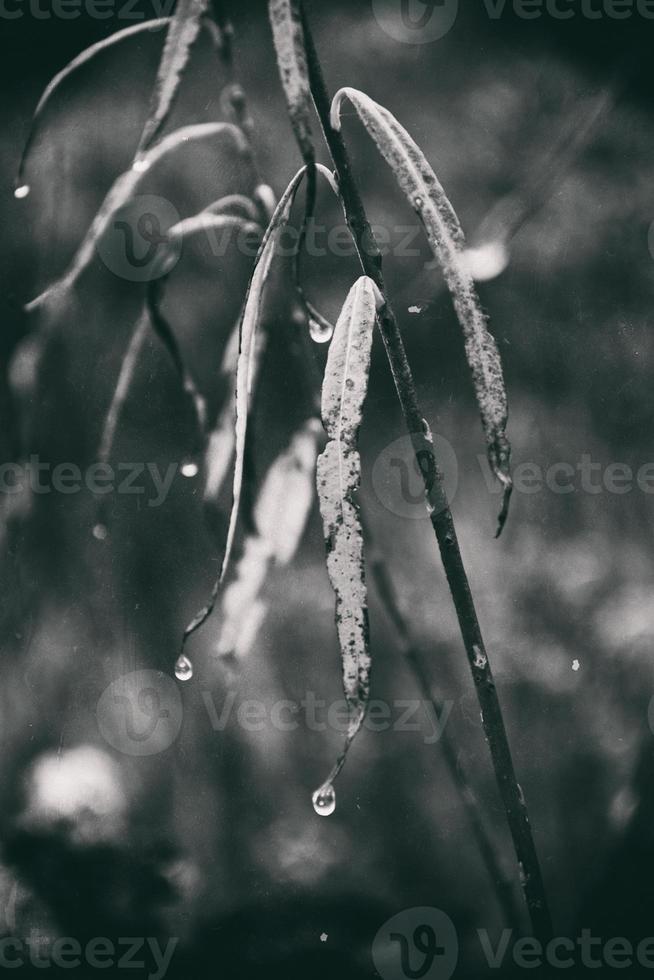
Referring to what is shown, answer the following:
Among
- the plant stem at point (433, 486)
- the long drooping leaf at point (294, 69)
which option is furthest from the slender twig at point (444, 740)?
the long drooping leaf at point (294, 69)

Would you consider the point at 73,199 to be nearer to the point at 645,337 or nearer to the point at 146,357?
the point at 146,357

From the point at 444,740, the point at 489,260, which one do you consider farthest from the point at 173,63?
the point at 444,740

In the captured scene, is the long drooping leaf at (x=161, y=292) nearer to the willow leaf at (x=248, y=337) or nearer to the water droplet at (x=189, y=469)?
the water droplet at (x=189, y=469)

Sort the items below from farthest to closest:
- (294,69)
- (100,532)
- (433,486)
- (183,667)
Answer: (100,532) → (183,667) → (433,486) → (294,69)

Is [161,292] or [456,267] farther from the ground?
[161,292]

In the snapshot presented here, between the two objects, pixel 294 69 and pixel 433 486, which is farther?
pixel 433 486

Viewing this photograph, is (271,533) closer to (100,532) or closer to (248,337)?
(100,532)
